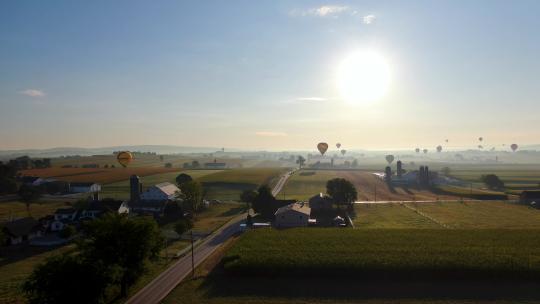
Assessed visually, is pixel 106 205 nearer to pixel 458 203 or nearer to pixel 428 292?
pixel 428 292

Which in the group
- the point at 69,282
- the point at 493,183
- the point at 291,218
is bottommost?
the point at 291,218

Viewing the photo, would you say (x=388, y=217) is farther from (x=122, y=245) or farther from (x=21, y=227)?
(x=21, y=227)

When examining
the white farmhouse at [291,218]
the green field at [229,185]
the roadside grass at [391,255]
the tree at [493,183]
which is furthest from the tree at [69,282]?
the tree at [493,183]

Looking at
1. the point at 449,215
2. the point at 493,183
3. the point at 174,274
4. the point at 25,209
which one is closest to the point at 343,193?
the point at 449,215

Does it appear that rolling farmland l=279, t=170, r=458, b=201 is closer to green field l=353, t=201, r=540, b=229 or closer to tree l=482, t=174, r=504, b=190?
green field l=353, t=201, r=540, b=229

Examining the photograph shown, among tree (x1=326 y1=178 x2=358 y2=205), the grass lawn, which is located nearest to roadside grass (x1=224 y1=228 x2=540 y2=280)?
tree (x1=326 y1=178 x2=358 y2=205)

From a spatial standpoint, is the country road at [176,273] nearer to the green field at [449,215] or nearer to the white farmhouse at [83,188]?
the green field at [449,215]
